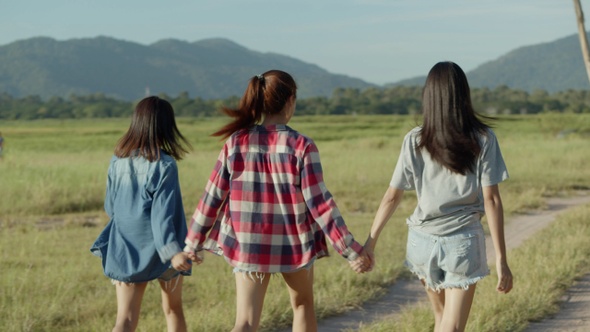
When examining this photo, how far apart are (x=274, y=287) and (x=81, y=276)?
6.27ft

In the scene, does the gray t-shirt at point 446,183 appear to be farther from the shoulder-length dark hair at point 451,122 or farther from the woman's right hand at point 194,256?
the woman's right hand at point 194,256

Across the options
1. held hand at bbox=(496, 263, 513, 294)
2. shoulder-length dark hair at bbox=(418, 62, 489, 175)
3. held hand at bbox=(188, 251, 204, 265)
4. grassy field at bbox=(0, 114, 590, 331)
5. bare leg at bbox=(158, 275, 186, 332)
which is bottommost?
grassy field at bbox=(0, 114, 590, 331)

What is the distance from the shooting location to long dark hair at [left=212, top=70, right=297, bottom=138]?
432 centimetres

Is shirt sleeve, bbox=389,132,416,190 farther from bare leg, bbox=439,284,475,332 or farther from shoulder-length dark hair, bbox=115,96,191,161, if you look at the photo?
shoulder-length dark hair, bbox=115,96,191,161

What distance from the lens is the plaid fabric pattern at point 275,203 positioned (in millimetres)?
4195

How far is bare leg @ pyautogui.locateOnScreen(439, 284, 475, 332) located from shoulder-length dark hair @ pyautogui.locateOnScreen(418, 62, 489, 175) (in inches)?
20.8

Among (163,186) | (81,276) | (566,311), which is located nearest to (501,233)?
(163,186)

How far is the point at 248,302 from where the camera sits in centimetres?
430

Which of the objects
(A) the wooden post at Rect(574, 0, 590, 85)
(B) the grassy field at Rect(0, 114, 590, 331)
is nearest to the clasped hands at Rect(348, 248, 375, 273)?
(B) the grassy field at Rect(0, 114, 590, 331)

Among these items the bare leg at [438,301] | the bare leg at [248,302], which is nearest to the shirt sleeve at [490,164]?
the bare leg at [438,301]

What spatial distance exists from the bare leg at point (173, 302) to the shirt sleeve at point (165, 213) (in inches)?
10.9

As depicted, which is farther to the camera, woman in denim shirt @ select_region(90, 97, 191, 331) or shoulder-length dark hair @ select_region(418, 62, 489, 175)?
woman in denim shirt @ select_region(90, 97, 191, 331)

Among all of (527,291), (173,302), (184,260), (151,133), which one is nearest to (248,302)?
(184,260)

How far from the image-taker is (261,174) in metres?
4.26
